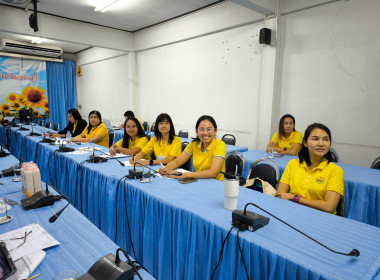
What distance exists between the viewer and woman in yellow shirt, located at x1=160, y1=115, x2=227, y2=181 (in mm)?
2125

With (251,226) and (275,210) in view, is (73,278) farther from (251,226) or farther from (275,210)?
(275,210)

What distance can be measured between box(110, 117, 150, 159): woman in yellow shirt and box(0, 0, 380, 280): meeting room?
0.06 ft

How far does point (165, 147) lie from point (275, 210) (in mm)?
1632

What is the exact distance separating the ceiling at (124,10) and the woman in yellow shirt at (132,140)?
290 centimetres

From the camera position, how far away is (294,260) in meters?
0.99

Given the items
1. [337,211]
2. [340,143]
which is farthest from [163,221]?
[340,143]

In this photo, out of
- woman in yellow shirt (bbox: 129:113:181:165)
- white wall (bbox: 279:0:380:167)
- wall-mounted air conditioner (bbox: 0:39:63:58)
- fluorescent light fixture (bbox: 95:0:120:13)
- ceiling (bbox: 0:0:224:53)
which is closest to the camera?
woman in yellow shirt (bbox: 129:113:181:165)

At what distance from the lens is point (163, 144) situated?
9.45ft

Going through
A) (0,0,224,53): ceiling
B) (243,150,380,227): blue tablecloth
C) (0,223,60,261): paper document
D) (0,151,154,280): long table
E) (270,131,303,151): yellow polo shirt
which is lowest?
(243,150,380,227): blue tablecloth

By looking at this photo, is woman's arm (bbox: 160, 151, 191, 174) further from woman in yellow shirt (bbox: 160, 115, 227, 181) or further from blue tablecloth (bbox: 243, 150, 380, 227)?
blue tablecloth (bbox: 243, 150, 380, 227)

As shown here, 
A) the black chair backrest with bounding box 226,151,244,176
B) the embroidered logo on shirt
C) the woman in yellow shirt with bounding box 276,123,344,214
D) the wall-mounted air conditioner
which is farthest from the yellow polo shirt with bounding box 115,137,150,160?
the wall-mounted air conditioner

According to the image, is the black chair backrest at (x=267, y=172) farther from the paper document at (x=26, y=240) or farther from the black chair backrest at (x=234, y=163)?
the paper document at (x=26, y=240)

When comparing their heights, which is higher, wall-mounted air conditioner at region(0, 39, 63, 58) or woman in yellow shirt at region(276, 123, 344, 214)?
wall-mounted air conditioner at region(0, 39, 63, 58)

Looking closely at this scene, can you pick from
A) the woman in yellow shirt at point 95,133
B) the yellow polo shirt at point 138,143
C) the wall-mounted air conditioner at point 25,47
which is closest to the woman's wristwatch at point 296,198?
the yellow polo shirt at point 138,143
